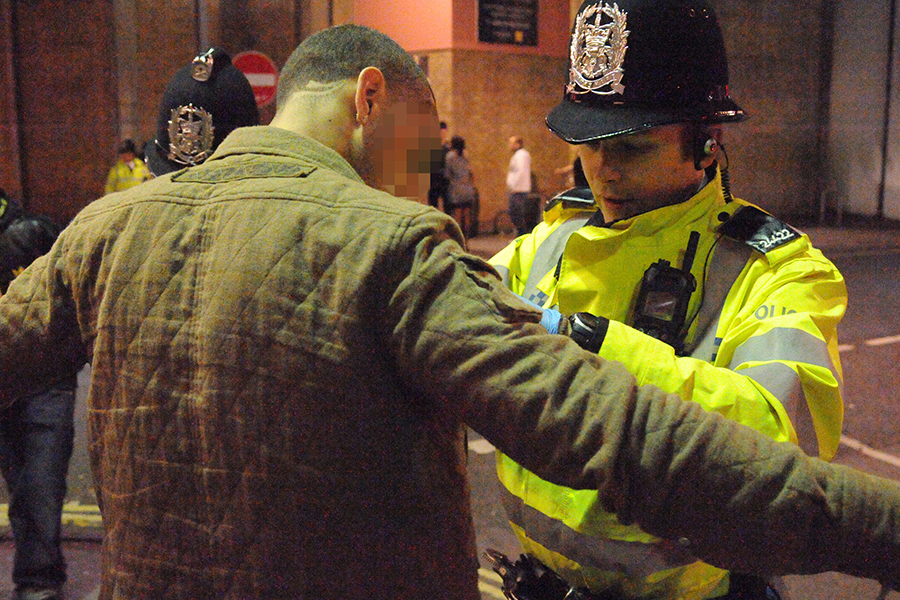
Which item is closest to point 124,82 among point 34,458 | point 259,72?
point 259,72

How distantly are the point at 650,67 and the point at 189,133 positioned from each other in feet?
9.00

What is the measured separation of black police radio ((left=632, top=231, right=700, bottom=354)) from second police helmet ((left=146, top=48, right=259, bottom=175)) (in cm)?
269

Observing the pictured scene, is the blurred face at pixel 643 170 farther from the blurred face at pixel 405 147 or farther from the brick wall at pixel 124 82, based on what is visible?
the brick wall at pixel 124 82

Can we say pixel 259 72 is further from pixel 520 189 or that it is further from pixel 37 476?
pixel 520 189

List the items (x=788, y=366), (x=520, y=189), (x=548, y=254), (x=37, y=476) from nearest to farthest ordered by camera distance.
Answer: (x=788, y=366) → (x=548, y=254) → (x=37, y=476) → (x=520, y=189)

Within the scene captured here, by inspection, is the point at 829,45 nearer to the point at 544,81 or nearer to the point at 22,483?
the point at 544,81

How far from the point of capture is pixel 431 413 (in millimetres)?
1311

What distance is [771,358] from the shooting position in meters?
1.66

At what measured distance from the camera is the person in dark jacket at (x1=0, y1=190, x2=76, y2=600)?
12.3 feet

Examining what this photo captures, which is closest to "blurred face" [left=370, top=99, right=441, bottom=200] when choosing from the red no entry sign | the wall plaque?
the red no entry sign

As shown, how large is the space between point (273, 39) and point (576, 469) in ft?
53.0

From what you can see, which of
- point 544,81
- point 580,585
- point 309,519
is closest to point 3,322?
point 309,519

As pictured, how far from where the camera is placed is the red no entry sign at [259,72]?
8609 millimetres

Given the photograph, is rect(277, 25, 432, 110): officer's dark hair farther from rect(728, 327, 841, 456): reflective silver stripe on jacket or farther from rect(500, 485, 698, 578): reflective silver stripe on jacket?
rect(500, 485, 698, 578): reflective silver stripe on jacket
